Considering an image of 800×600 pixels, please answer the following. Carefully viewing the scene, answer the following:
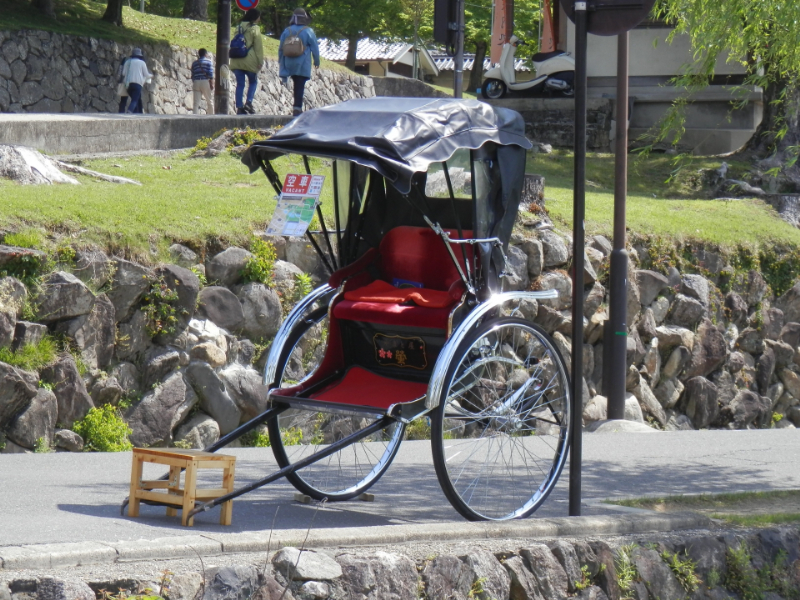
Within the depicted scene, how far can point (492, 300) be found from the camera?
577 centimetres

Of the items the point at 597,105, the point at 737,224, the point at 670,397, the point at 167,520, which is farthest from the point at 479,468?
the point at 597,105

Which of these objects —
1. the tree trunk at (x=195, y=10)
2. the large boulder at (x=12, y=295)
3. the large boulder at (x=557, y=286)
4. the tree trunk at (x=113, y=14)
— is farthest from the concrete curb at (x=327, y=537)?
the tree trunk at (x=195, y=10)

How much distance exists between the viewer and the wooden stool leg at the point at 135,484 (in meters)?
5.22

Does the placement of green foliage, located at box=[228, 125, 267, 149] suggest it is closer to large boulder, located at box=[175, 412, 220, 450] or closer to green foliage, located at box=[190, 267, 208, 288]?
green foliage, located at box=[190, 267, 208, 288]

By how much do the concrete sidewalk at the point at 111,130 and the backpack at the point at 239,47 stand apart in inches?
173

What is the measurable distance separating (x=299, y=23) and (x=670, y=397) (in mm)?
9962

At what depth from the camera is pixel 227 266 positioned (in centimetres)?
943

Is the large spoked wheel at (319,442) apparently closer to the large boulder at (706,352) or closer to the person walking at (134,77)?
the large boulder at (706,352)

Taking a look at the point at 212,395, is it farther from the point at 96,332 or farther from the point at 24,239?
the point at 24,239

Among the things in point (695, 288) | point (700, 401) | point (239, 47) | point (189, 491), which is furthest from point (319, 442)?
point (239, 47)

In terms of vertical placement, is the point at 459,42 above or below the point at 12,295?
above

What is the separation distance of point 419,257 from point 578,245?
1.16m

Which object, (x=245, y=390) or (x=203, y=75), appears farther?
(x=203, y=75)

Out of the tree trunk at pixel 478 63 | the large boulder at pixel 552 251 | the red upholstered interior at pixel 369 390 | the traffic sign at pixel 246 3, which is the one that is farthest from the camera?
the tree trunk at pixel 478 63
